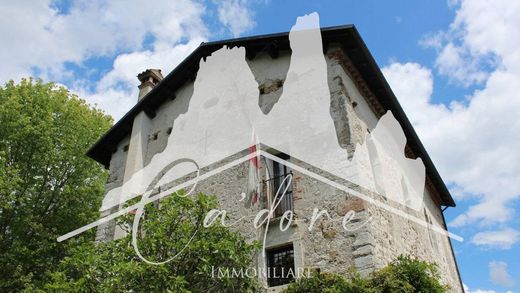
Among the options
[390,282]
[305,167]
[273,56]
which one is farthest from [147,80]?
[390,282]

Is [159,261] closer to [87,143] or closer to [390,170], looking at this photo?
[390,170]

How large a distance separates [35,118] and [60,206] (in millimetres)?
3351

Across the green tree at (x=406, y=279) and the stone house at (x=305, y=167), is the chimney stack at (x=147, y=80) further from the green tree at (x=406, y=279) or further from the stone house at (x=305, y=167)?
the green tree at (x=406, y=279)

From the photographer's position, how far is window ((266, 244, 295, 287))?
7.98 meters

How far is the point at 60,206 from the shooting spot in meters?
15.8

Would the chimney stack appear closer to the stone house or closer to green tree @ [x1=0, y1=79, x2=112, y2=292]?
the stone house

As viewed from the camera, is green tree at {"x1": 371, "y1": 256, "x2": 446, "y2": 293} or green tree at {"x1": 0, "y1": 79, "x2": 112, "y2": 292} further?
green tree at {"x1": 0, "y1": 79, "x2": 112, "y2": 292}

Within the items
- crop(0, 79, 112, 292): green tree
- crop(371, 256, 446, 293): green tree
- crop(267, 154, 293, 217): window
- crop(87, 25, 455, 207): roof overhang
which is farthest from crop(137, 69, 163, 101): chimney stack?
crop(371, 256, 446, 293): green tree

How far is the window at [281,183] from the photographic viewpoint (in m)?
8.71

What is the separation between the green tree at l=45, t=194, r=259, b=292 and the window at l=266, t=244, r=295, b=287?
42 cm

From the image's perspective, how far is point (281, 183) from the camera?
9062 millimetres

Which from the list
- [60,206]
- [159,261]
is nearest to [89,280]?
[159,261]

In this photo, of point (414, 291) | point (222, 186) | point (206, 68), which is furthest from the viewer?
point (206, 68)

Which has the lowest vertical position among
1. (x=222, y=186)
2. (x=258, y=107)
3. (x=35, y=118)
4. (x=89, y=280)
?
(x=89, y=280)
